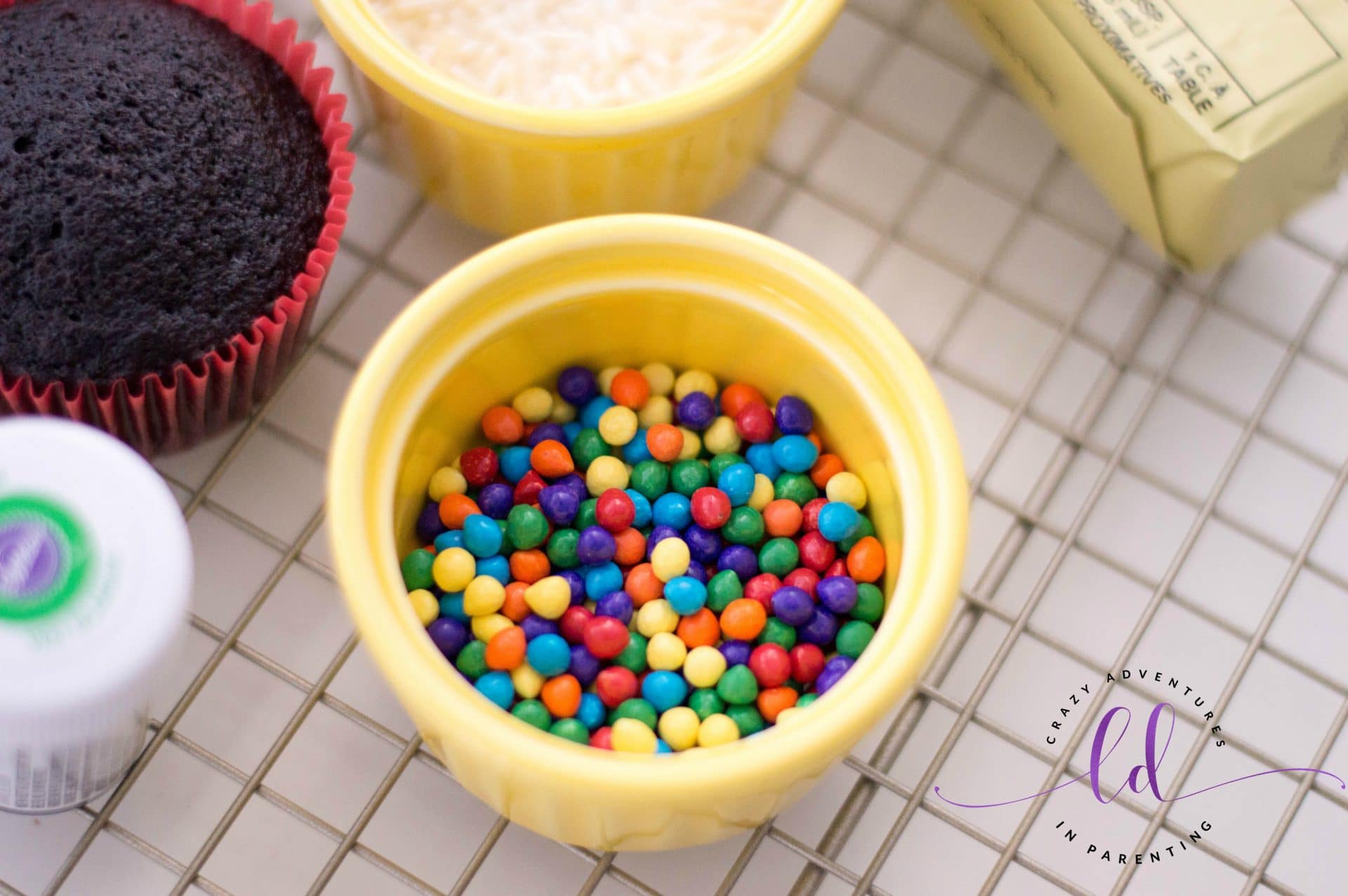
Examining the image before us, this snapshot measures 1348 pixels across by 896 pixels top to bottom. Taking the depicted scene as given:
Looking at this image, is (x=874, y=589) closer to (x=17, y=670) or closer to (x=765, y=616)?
(x=765, y=616)

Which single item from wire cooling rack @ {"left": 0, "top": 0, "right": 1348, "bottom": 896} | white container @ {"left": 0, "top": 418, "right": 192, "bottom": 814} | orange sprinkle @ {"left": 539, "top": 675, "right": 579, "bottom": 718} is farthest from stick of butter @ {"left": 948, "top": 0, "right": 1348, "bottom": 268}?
white container @ {"left": 0, "top": 418, "right": 192, "bottom": 814}

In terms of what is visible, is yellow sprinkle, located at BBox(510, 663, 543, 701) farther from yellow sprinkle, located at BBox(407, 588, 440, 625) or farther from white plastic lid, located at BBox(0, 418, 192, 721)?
white plastic lid, located at BBox(0, 418, 192, 721)

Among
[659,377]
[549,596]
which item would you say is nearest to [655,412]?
[659,377]

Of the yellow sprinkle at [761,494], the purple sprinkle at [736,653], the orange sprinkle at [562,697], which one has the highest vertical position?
the yellow sprinkle at [761,494]

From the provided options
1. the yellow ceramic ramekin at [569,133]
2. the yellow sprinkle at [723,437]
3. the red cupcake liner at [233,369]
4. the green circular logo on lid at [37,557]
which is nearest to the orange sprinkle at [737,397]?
the yellow sprinkle at [723,437]

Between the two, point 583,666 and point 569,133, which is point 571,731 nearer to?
point 583,666

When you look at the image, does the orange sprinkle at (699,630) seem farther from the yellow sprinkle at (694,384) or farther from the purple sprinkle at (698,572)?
the yellow sprinkle at (694,384)

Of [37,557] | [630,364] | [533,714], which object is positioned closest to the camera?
[37,557]
